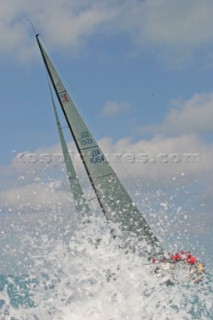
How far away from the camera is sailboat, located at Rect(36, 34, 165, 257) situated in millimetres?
22659

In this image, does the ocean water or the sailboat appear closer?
the ocean water

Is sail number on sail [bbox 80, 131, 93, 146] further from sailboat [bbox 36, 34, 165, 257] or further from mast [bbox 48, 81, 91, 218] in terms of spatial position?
mast [bbox 48, 81, 91, 218]

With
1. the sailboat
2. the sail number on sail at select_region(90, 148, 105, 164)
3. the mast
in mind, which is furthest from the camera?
the sail number on sail at select_region(90, 148, 105, 164)

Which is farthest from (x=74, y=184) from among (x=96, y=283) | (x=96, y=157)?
(x=96, y=283)

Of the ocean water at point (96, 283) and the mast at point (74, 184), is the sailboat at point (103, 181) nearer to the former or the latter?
the mast at point (74, 184)

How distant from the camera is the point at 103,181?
23.2 meters

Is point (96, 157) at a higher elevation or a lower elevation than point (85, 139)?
lower

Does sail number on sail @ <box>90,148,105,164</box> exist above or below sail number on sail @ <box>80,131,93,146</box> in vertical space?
below

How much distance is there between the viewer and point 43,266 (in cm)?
1434

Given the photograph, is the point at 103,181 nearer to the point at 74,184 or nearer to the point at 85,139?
the point at 74,184

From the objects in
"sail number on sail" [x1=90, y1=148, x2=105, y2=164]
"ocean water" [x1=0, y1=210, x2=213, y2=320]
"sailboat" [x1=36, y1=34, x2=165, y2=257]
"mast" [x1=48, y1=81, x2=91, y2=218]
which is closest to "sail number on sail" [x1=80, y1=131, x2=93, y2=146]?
"sailboat" [x1=36, y1=34, x2=165, y2=257]

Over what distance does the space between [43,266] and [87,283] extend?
4.90 ft

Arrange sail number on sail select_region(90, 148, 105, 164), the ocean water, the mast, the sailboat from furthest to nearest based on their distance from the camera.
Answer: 1. sail number on sail select_region(90, 148, 105, 164)
2. the sailboat
3. the mast
4. the ocean water

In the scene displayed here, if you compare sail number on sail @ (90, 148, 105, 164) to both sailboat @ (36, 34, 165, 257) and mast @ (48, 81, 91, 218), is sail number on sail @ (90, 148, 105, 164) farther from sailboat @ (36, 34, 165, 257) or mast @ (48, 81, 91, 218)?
mast @ (48, 81, 91, 218)
